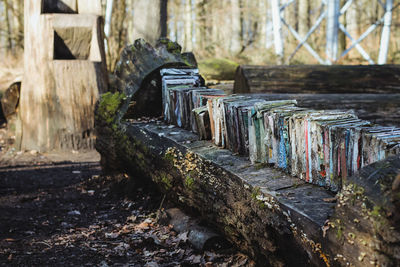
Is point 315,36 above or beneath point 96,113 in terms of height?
above

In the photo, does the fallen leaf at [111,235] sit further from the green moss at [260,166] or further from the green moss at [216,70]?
the green moss at [216,70]

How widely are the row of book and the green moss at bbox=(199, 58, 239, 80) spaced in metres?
6.32

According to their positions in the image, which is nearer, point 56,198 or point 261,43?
point 56,198

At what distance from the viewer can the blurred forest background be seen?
12749 millimetres

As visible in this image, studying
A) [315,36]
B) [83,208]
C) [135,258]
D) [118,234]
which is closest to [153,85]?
[83,208]

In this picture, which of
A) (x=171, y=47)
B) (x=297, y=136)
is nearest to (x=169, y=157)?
(x=297, y=136)

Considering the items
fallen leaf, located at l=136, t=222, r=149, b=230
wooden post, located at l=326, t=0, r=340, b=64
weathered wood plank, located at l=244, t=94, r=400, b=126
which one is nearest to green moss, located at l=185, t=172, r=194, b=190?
fallen leaf, located at l=136, t=222, r=149, b=230

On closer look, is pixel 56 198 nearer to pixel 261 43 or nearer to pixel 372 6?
pixel 261 43

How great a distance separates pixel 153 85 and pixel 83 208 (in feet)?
4.53

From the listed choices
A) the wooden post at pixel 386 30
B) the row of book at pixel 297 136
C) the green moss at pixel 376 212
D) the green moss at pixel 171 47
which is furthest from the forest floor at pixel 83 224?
the wooden post at pixel 386 30

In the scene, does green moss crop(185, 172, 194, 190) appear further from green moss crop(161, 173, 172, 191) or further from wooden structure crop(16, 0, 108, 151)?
wooden structure crop(16, 0, 108, 151)

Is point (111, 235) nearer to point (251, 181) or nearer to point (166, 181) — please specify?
point (166, 181)

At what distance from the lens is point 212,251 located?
8.97 feet

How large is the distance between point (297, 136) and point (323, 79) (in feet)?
11.7
